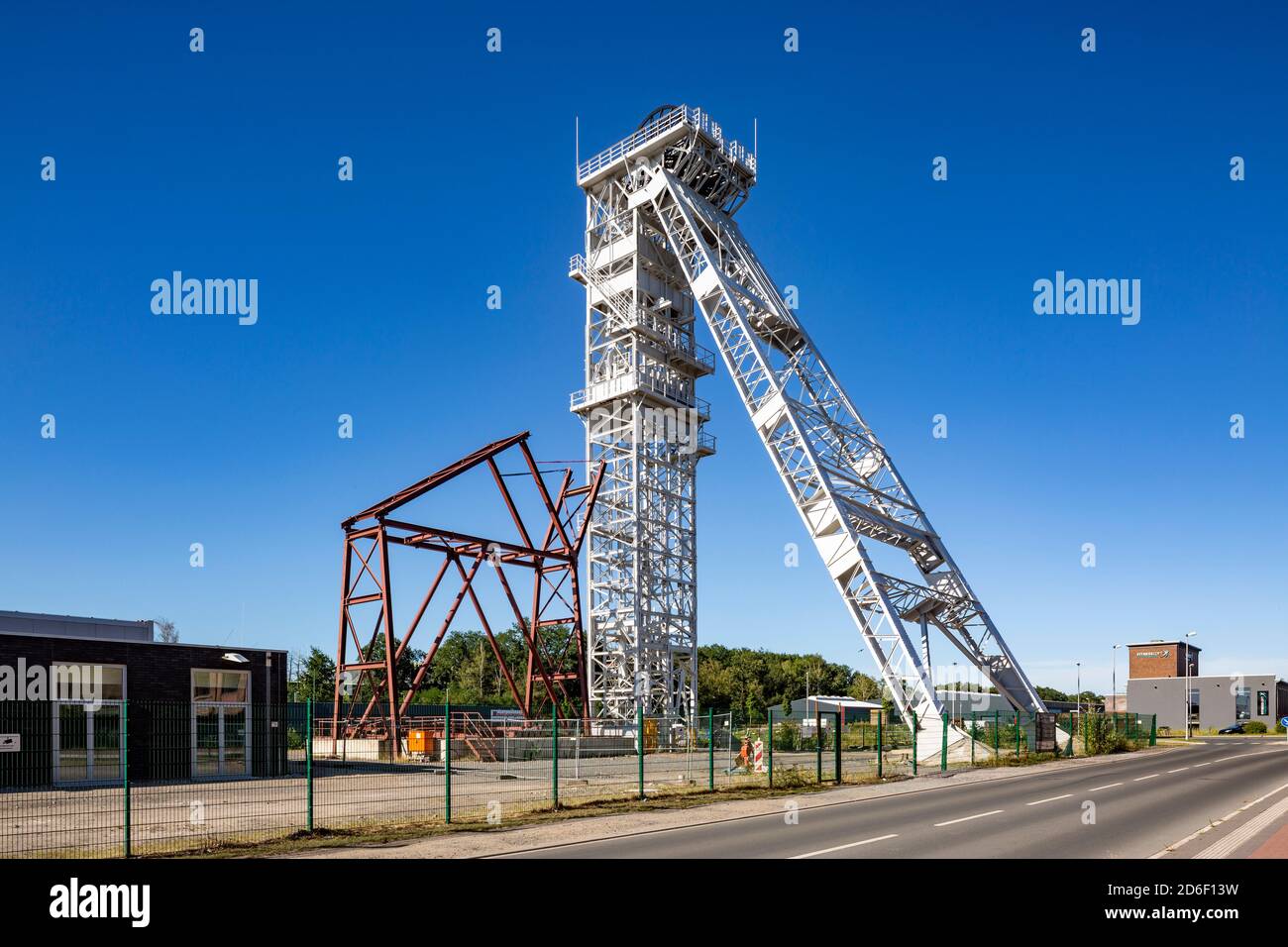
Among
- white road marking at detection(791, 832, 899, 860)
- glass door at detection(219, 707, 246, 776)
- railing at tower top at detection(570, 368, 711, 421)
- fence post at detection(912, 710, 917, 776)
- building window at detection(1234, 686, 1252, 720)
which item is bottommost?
building window at detection(1234, 686, 1252, 720)

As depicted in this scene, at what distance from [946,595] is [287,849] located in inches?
1232

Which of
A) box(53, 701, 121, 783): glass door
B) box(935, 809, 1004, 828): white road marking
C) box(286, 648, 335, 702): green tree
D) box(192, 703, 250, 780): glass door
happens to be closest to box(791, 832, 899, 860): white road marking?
box(935, 809, 1004, 828): white road marking

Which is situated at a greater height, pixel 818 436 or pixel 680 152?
pixel 680 152

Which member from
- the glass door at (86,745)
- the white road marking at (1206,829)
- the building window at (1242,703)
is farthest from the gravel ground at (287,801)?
the building window at (1242,703)

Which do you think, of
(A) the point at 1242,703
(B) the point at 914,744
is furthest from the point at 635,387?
(A) the point at 1242,703

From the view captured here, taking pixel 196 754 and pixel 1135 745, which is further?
pixel 1135 745

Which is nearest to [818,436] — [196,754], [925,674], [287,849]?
[925,674]

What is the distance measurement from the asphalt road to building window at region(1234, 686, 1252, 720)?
90090mm

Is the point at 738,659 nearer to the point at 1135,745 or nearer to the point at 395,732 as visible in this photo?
the point at 1135,745

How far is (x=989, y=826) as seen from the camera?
16.1 meters

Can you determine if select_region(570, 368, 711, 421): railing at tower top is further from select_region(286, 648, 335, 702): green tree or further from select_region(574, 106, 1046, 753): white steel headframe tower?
select_region(286, 648, 335, 702): green tree

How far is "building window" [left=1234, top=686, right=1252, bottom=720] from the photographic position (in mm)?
102750
